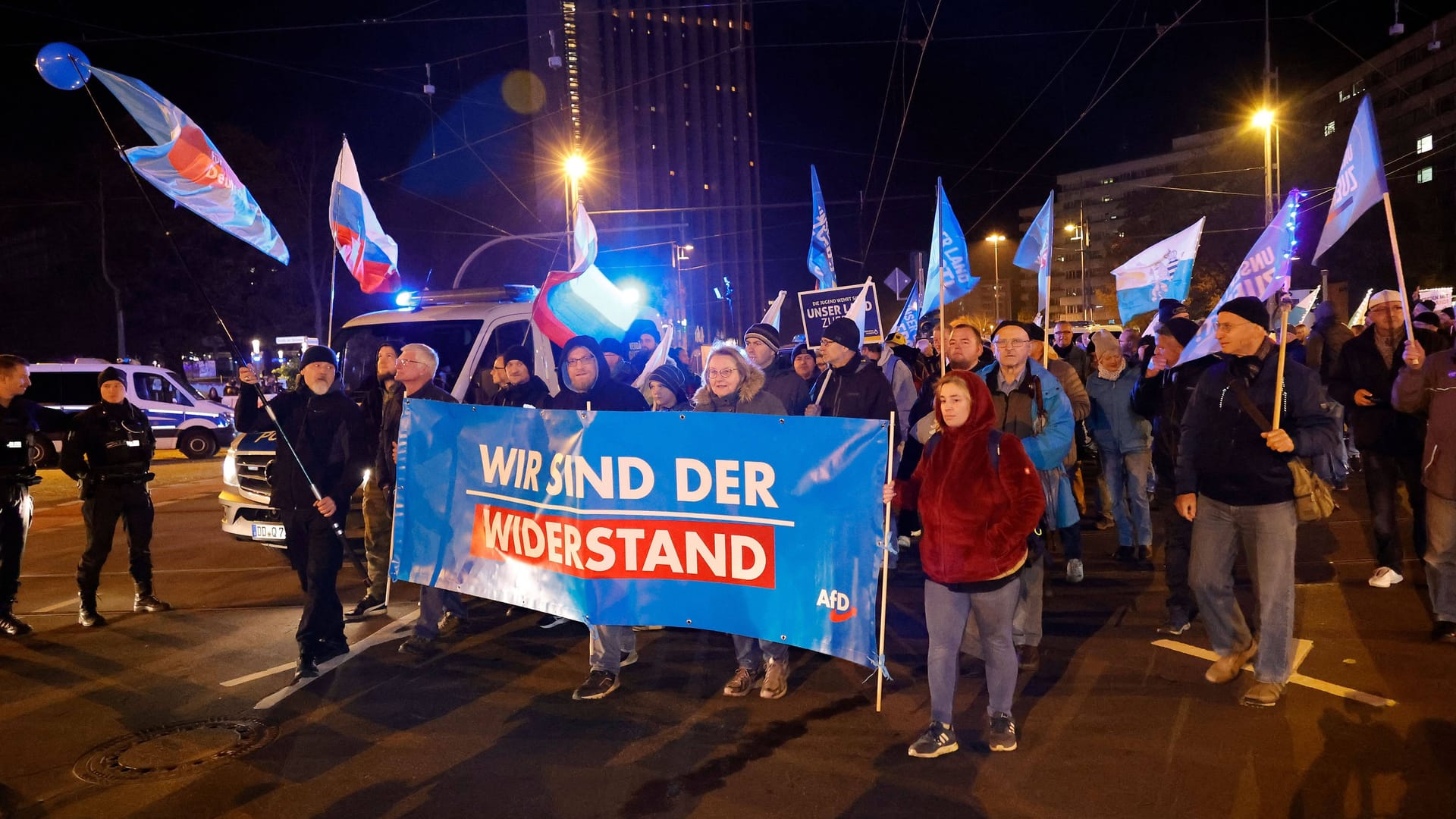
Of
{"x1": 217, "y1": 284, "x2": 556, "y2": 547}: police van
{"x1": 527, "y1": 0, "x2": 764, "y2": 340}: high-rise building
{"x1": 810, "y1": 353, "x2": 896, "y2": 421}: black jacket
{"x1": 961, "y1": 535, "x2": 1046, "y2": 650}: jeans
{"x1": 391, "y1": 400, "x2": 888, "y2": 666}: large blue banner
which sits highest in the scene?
{"x1": 527, "y1": 0, "x2": 764, "y2": 340}: high-rise building

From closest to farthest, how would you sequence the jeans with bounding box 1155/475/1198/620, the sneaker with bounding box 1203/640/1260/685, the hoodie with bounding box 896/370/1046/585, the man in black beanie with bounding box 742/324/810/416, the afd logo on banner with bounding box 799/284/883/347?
the hoodie with bounding box 896/370/1046/585
the sneaker with bounding box 1203/640/1260/685
the jeans with bounding box 1155/475/1198/620
the man in black beanie with bounding box 742/324/810/416
the afd logo on banner with bounding box 799/284/883/347

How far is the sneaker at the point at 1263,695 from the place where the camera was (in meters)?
4.73

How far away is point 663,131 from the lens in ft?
248

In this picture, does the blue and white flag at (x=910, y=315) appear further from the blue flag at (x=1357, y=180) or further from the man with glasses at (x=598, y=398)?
the man with glasses at (x=598, y=398)

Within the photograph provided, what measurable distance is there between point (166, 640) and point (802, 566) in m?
4.68

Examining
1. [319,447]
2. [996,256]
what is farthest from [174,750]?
[996,256]

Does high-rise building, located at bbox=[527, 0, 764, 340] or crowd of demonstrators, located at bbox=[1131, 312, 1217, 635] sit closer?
crowd of demonstrators, located at bbox=[1131, 312, 1217, 635]

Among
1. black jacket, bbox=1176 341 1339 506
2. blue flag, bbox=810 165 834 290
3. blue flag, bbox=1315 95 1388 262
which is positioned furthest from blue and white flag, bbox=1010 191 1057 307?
blue flag, bbox=810 165 834 290

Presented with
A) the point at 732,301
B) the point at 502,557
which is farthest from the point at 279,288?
the point at 732,301

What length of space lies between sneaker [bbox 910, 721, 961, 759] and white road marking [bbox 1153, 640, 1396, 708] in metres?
2.00

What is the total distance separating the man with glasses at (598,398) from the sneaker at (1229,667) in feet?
10.5

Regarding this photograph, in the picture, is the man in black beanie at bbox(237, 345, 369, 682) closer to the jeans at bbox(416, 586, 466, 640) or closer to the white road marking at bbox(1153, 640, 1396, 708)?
the jeans at bbox(416, 586, 466, 640)

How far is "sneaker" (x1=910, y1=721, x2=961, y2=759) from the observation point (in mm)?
4332

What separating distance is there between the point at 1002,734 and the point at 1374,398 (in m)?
4.33
